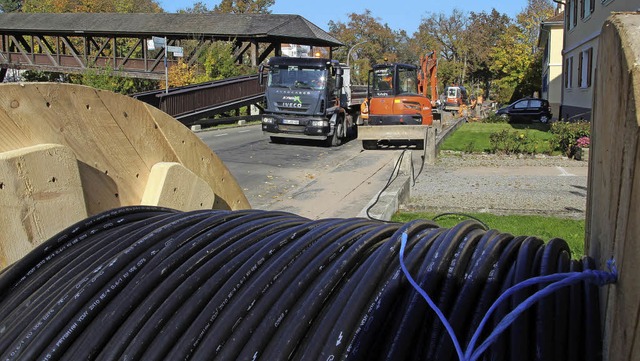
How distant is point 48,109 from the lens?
2.82 meters

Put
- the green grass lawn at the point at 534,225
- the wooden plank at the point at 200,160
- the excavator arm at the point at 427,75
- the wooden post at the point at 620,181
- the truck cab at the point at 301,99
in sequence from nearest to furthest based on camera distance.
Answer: the wooden post at the point at 620,181 → the wooden plank at the point at 200,160 → the green grass lawn at the point at 534,225 → the truck cab at the point at 301,99 → the excavator arm at the point at 427,75

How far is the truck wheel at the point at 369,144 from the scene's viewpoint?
70.1 ft

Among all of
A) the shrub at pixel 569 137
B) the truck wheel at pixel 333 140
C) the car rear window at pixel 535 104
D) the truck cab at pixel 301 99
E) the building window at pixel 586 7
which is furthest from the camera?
the car rear window at pixel 535 104

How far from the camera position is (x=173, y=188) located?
135 inches

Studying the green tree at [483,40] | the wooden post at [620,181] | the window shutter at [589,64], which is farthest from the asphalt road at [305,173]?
the green tree at [483,40]

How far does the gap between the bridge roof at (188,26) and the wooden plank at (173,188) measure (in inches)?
1337

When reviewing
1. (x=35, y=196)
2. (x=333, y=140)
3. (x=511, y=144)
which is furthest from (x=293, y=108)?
(x=35, y=196)

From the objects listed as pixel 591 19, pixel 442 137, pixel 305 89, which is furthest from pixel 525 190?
pixel 591 19

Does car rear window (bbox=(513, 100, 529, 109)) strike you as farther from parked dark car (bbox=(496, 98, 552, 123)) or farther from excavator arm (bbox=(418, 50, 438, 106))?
excavator arm (bbox=(418, 50, 438, 106))

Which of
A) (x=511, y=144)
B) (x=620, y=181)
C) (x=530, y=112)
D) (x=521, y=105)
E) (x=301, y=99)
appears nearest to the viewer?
(x=620, y=181)

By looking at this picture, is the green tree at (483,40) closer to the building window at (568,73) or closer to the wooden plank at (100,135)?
the building window at (568,73)

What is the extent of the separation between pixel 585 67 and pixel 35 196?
29560 millimetres

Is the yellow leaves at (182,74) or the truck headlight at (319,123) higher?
the yellow leaves at (182,74)

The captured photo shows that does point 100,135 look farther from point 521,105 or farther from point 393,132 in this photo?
point 521,105
